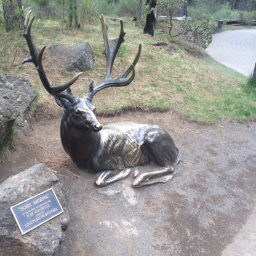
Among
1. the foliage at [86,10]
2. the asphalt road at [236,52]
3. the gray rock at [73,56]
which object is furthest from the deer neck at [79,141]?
the asphalt road at [236,52]

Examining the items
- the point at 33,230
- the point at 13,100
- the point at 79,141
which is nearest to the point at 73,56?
the point at 13,100

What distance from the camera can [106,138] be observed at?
4.25 metres

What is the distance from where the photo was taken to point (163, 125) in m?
6.41

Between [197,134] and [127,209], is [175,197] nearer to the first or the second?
[127,209]

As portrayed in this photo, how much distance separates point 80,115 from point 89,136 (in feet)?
1.21

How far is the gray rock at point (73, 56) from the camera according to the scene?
766 centimetres

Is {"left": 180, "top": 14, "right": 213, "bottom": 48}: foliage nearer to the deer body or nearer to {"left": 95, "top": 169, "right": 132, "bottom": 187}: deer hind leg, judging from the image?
the deer body

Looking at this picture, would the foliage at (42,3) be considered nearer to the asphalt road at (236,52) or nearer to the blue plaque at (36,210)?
the asphalt road at (236,52)

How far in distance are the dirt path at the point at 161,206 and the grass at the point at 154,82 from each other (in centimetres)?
170

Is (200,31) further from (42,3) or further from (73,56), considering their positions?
(73,56)

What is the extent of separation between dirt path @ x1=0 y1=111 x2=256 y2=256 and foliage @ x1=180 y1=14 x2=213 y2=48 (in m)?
10.2

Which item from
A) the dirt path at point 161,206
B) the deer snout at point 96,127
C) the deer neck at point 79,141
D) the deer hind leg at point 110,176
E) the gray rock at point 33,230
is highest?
the deer snout at point 96,127

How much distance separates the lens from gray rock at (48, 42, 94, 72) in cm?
766

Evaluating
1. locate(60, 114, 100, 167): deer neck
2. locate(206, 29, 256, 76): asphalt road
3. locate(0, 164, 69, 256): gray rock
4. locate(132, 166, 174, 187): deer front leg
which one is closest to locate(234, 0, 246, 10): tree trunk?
locate(206, 29, 256, 76): asphalt road
